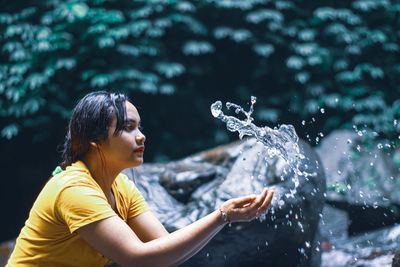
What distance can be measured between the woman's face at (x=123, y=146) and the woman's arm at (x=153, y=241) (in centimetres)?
27

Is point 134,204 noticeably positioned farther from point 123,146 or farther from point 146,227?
point 123,146

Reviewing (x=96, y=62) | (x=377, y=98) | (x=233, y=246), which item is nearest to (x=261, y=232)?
Answer: (x=233, y=246)

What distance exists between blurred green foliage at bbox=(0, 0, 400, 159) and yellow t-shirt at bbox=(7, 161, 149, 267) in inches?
162

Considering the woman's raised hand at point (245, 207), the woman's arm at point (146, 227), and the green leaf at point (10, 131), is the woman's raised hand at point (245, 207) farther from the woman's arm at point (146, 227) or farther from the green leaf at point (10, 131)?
the green leaf at point (10, 131)

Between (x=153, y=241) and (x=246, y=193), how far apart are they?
1.58m

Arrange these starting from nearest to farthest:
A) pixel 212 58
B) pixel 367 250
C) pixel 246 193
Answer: pixel 246 193
pixel 367 250
pixel 212 58

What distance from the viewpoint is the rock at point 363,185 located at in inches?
159

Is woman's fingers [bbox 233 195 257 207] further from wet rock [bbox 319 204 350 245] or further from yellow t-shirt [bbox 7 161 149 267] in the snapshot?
wet rock [bbox 319 204 350 245]

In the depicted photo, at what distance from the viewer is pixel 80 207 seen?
5.19 ft

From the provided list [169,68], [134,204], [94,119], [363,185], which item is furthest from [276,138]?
[169,68]

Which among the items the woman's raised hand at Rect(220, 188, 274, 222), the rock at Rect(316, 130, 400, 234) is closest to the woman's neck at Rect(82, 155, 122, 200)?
the woman's raised hand at Rect(220, 188, 274, 222)

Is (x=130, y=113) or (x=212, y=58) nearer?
(x=130, y=113)

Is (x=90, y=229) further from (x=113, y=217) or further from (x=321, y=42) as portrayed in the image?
(x=321, y=42)

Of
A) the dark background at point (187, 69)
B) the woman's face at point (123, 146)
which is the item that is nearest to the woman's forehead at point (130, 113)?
the woman's face at point (123, 146)
